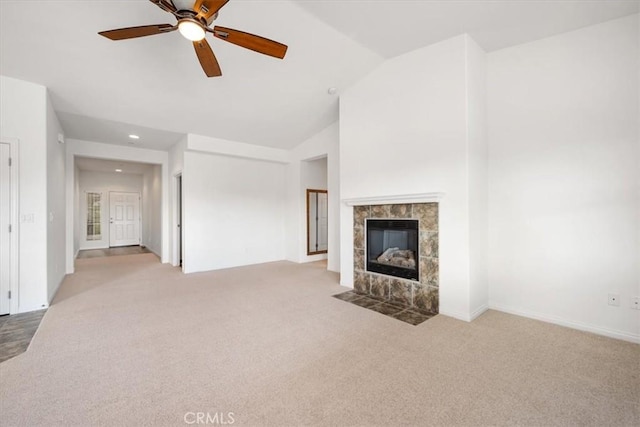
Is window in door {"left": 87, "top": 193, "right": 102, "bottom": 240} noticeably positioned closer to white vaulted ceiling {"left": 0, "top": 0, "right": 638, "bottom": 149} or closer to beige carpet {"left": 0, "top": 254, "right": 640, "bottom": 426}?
white vaulted ceiling {"left": 0, "top": 0, "right": 638, "bottom": 149}

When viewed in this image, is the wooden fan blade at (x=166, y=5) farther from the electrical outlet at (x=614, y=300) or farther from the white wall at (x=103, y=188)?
the white wall at (x=103, y=188)

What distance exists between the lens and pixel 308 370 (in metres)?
2.15

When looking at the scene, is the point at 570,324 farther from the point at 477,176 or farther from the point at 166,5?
the point at 166,5

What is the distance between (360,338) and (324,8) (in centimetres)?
330

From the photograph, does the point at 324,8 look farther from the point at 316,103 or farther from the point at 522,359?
the point at 522,359

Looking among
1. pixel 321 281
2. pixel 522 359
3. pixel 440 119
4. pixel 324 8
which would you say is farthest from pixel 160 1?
pixel 321 281

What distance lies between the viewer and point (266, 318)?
3195 mm

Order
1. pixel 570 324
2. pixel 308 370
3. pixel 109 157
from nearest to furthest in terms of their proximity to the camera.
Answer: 1. pixel 308 370
2. pixel 570 324
3. pixel 109 157

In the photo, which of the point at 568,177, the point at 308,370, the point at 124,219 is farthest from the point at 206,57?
the point at 124,219

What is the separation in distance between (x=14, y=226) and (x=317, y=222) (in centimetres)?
523

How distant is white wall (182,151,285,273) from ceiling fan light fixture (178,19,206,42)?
3.98m

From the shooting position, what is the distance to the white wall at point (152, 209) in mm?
7691

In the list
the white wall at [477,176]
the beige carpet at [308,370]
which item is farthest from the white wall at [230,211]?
the white wall at [477,176]

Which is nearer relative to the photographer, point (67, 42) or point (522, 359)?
Answer: point (522, 359)
